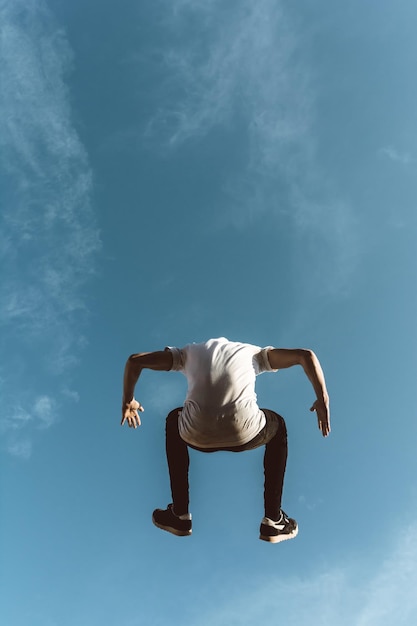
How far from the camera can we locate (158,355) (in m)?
6.28

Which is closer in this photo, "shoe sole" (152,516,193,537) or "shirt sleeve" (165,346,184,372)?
"shirt sleeve" (165,346,184,372)

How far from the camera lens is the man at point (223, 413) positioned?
18.8 feet

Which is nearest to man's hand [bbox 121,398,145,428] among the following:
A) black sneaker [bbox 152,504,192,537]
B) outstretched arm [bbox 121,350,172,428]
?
outstretched arm [bbox 121,350,172,428]

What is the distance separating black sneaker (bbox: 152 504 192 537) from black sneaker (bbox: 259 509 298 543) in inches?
34.8

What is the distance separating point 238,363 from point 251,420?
24.5 inches

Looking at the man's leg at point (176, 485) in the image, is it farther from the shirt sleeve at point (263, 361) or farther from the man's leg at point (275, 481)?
the shirt sleeve at point (263, 361)

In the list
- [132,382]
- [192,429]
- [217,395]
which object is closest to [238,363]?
[217,395]

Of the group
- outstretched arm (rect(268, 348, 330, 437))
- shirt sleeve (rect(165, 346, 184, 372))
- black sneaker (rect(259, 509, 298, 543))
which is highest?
shirt sleeve (rect(165, 346, 184, 372))

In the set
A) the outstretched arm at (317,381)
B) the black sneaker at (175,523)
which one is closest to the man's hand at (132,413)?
the black sneaker at (175,523)

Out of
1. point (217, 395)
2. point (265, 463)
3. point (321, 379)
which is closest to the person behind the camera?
point (217, 395)

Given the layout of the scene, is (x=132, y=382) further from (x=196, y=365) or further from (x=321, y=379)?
(x=321, y=379)

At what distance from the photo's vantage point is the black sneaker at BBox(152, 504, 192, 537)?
6.51 metres

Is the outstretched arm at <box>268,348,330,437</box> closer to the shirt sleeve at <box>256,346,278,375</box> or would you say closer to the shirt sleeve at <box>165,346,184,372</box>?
the shirt sleeve at <box>256,346,278,375</box>

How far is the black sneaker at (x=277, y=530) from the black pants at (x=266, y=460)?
77 millimetres
